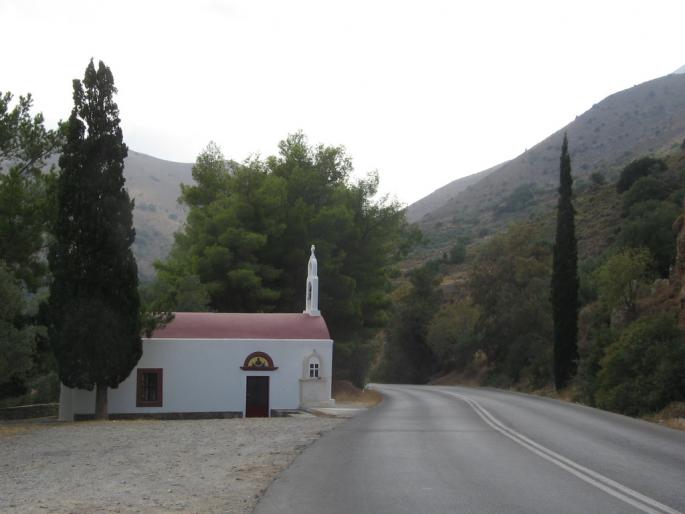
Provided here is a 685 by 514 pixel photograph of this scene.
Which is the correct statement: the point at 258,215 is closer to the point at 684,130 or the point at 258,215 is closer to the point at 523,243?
the point at 523,243

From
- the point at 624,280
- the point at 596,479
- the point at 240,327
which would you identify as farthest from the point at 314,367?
the point at 596,479

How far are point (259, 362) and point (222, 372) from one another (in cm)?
159

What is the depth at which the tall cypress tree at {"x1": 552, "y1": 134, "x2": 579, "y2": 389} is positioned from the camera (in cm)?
3728

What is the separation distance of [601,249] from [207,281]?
1402 inches

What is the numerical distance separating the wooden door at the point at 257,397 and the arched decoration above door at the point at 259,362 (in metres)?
0.45

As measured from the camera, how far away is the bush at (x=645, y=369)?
23784 millimetres

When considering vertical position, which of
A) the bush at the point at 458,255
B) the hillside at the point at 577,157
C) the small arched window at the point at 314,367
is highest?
the hillside at the point at 577,157

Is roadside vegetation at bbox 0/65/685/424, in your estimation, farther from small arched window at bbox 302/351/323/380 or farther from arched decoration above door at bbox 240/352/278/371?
small arched window at bbox 302/351/323/380

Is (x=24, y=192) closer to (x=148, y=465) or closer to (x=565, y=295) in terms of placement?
(x=148, y=465)

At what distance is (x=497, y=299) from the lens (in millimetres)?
55031

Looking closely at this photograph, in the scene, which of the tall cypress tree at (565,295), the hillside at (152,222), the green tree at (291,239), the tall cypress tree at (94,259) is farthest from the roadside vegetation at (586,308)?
the hillside at (152,222)

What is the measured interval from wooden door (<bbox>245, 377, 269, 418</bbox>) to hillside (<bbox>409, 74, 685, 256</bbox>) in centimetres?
6695

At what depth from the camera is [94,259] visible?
27641 millimetres

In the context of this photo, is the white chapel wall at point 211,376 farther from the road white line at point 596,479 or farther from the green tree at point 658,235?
the green tree at point 658,235
